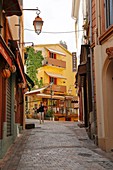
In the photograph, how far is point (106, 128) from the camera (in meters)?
12.2

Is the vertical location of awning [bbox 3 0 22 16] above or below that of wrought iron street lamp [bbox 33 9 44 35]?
below

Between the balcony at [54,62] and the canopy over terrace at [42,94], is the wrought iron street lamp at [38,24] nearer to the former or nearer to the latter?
the canopy over terrace at [42,94]

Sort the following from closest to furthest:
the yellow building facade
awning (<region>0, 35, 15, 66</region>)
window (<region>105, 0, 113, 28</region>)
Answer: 1. awning (<region>0, 35, 15, 66</region>)
2. window (<region>105, 0, 113, 28</region>)
3. the yellow building facade

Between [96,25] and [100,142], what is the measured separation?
4.34m

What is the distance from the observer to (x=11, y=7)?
11.4 metres

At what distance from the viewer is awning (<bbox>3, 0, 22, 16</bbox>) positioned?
1110 centimetres

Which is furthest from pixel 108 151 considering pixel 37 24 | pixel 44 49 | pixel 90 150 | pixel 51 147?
pixel 44 49

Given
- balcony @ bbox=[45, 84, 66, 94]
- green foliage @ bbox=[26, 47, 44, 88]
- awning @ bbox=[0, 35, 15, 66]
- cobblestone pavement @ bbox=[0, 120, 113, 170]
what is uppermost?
green foliage @ bbox=[26, 47, 44, 88]

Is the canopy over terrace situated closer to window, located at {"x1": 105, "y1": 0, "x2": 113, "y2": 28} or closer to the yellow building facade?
the yellow building facade

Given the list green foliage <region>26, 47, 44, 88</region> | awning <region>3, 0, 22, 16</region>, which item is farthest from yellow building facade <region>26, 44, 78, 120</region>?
awning <region>3, 0, 22, 16</region>

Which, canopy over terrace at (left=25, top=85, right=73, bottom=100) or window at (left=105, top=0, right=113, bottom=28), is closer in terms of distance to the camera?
window at (left=105, top=0, right=113, bottom=28)

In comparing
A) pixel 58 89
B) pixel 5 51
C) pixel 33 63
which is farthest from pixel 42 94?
pixel 5 51

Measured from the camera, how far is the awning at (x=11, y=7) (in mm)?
11096

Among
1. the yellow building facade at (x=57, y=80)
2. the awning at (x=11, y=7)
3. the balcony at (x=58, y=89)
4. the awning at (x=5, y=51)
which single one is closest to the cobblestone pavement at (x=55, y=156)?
the awning at (x=5, y=51)
